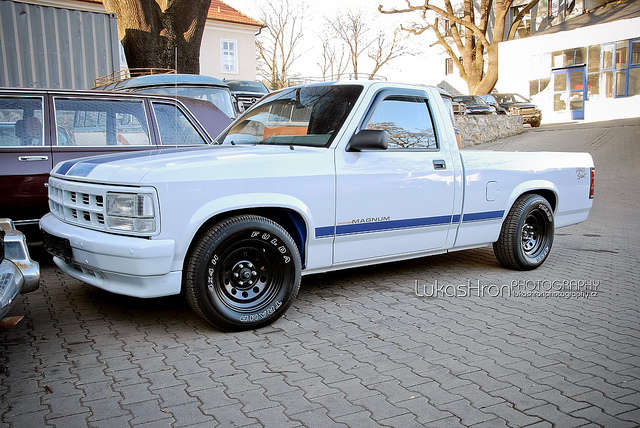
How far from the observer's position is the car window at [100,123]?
5.64m

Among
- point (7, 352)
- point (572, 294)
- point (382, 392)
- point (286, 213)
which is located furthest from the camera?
point (572, 294)

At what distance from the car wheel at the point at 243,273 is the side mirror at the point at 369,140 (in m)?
0.93

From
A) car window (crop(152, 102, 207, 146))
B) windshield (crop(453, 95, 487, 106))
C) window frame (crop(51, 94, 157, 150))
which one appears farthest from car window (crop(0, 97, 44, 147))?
windshield (crop(453, 95, 487, 106))

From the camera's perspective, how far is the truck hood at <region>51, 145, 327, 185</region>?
3549mm

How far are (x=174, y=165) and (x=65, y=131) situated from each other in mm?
2659

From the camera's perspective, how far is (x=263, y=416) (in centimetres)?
276

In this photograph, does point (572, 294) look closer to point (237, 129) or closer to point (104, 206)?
point (237, 129)

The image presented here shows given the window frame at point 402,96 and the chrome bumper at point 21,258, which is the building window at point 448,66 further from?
the chrome bumper at point 21,258

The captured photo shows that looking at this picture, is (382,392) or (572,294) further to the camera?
(572,294)

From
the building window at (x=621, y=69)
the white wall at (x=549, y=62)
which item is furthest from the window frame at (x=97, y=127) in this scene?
the building window at (x=621, y=69)

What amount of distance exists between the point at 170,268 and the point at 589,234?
6974mm

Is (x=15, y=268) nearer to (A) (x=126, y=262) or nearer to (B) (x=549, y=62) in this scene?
(A) (x=126, y=262)

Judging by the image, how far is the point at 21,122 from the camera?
543 centimetres

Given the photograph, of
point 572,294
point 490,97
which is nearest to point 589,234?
point 572,294
